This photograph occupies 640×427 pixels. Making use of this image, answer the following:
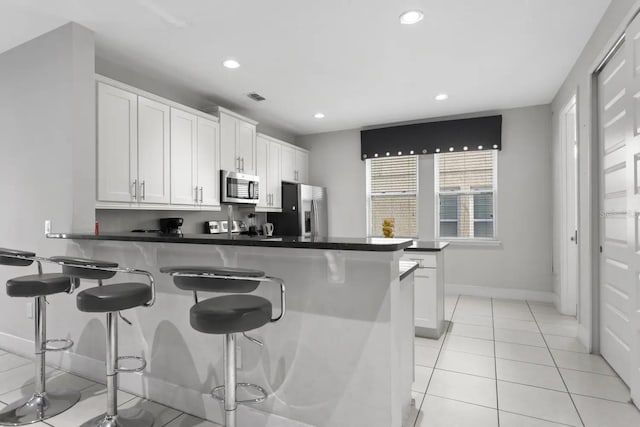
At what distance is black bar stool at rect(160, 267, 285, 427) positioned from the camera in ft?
4.46

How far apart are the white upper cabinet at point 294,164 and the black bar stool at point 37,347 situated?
373 cm

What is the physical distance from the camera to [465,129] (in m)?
5.11

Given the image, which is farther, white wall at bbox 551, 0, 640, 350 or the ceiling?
white wall at bbox 551, 0, 640, 350

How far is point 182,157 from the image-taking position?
3707mm

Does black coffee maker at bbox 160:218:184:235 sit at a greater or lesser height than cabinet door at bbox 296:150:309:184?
lesser

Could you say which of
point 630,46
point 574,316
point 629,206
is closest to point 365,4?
point 630,46

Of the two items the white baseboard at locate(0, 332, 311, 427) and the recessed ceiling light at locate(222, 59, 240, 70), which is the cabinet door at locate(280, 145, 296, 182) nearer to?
the recessed ceiling light at locate(222, 59, 240, 70)

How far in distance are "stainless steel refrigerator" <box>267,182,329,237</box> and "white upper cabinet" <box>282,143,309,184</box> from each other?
0.65 ft

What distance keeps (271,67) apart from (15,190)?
2529 mm

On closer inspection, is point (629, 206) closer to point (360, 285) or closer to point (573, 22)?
point (573, 22)

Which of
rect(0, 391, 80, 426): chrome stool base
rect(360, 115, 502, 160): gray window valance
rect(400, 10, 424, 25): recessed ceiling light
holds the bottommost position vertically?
rect(0, 391, 80, 426): chrome stool base

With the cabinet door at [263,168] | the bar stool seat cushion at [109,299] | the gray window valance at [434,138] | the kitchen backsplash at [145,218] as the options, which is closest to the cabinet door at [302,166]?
the cabinet door at [263,168]

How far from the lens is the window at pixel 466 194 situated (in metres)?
5.16

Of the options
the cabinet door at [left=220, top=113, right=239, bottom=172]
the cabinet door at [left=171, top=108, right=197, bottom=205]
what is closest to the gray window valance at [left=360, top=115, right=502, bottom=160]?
the cabinet door at [left=220, top=113, right=239, bottom=172]
